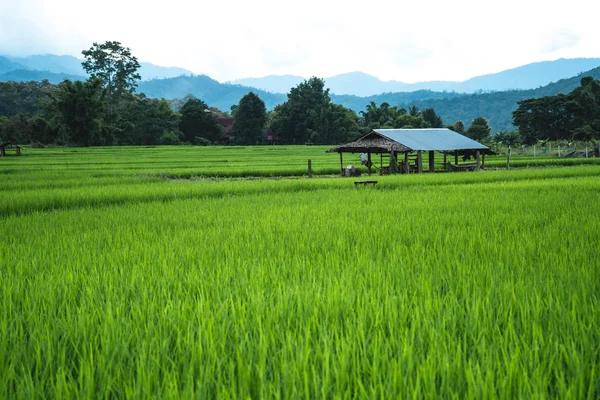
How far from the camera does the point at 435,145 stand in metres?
22.0

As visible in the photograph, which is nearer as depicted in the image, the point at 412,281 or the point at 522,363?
the point at 522,363

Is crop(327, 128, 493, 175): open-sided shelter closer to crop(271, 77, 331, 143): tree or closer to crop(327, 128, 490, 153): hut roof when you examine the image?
crop(327, 128, 490, 153): hut roof

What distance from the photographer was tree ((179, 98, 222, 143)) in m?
55.3

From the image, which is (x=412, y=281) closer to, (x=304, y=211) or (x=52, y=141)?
(x=304, y=211)

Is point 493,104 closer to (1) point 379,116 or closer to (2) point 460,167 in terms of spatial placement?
(1) point 379,116

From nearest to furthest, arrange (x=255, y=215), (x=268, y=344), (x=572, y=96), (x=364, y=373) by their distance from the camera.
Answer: (x=364, y=373) → (x=268, y=344) → (x=255, y=215) → (x=572, y=96)

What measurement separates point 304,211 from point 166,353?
17.6 feet

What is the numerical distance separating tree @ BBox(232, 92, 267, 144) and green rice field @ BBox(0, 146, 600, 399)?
51935 mm

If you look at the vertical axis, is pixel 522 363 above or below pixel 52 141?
below

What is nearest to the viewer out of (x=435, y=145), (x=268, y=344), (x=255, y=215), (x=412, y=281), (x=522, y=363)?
(x=522, y=363)

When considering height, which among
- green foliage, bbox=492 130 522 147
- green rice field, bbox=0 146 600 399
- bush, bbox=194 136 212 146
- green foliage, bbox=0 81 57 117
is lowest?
green rice field, bbox=0 146 600 399

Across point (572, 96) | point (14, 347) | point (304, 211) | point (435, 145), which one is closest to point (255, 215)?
point (304, 211)

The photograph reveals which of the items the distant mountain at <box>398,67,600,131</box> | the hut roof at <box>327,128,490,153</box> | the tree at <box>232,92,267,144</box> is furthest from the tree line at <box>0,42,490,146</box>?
the distant mountain at <box>398,67,600,131</box>

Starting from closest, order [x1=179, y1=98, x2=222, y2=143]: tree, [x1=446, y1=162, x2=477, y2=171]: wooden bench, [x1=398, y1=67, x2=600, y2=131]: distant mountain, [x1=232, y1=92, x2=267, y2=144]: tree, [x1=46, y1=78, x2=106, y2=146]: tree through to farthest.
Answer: [x1=446, y1=162, x2=477, y2=171]: wooden bench, [x1=46, y1=78, x2=106, y2=146]: tree, [x1=179, y1=98, x2=222, y2=143]: tree, [x1=232, y1=92, x2=267, y2=144]: tree, [x1=398, y1=67, x2=600, y2=131]: distant mountain
